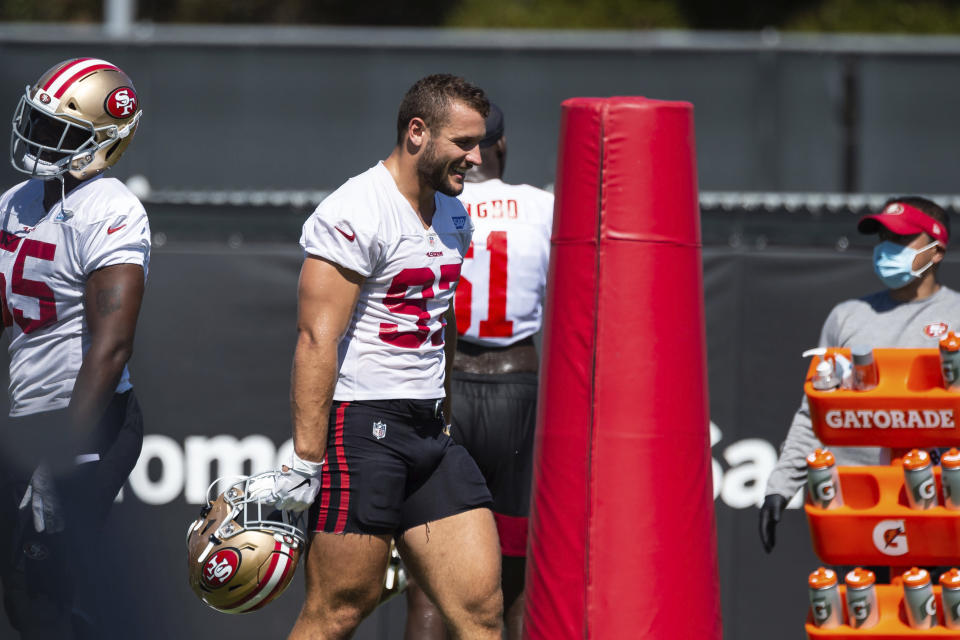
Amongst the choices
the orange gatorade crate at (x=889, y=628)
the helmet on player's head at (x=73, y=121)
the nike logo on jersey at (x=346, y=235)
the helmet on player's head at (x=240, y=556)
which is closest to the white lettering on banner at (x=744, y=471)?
the orange gatorade crate at (x=889, y=628)

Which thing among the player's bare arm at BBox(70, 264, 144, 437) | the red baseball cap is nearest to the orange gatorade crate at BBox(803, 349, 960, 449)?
the red baseball cap

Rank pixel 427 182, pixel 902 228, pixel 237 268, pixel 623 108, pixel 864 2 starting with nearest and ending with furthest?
pixel 623 108, pixel 427 182, pixel 902 228, pixel 237 268, pixel 864 2

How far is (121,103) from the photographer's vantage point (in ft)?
14.4

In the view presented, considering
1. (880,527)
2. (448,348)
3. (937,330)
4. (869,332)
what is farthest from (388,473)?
(869,332)

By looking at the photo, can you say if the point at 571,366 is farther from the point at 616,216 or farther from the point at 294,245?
the point at 294,245

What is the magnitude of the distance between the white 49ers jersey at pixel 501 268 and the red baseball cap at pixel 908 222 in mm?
1179

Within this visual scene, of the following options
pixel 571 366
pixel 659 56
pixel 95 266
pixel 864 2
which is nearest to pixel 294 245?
pixel 95 266

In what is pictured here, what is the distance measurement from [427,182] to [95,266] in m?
1.03

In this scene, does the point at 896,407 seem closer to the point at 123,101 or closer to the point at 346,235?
the point at 346,235

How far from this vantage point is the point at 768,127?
342 inches

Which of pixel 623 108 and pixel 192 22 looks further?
pixel 192 22

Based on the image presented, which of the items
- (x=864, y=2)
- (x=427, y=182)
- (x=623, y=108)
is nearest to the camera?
(x=623, y=108)

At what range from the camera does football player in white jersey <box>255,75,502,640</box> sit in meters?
3.95

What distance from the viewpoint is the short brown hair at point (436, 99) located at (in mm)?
4117
